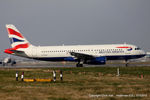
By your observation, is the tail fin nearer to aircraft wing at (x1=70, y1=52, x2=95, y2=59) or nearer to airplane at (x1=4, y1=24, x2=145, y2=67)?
airplane at (x1=4, y1=24, x2=145, y2=67)

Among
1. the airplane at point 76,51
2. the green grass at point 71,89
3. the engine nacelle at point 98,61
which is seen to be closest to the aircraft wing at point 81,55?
the airplane at point 76,51

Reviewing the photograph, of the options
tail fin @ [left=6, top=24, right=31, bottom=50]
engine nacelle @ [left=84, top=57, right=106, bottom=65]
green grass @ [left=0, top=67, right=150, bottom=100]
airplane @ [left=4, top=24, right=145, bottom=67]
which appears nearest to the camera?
green grass @ [left=0, top=67, right=150, bottom=100]

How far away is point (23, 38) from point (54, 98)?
48.2m

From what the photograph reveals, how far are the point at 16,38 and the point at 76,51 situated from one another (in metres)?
14.0

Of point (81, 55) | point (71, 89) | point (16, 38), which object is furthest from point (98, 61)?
point (71, 89)

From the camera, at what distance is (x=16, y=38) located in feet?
206

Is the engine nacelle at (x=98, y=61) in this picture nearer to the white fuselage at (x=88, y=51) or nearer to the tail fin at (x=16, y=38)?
the white fuselage at (x=88, y=51)

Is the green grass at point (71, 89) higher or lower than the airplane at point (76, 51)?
lower

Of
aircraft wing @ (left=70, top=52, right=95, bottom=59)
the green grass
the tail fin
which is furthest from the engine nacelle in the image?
the green grass

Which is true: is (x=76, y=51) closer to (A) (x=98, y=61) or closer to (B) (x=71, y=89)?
(A) (x=98, y=61)

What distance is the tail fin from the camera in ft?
205

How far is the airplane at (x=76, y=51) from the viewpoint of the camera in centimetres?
5819

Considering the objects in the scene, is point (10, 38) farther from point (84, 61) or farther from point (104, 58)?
point (104, 58)

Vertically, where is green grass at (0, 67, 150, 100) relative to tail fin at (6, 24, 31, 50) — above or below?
below
